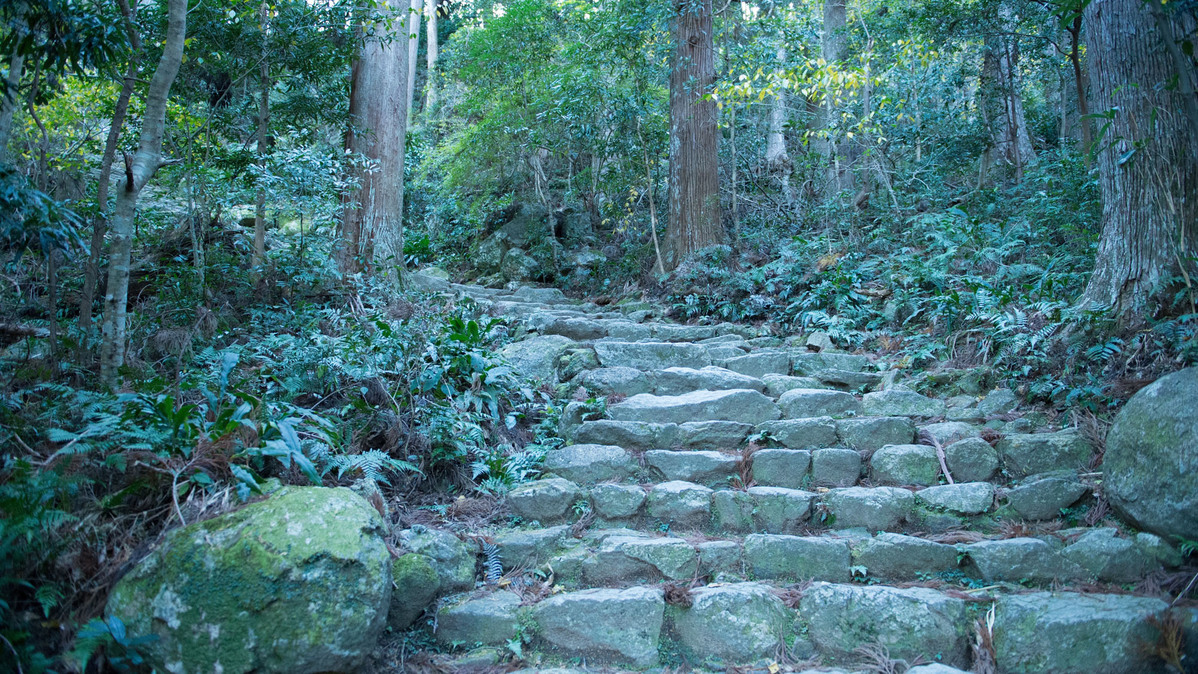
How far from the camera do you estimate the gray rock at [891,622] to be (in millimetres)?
2689

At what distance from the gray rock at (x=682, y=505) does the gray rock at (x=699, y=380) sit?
1547 millimetres

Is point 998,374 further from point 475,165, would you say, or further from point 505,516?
point 475,165

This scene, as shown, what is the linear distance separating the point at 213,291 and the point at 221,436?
12.1ft

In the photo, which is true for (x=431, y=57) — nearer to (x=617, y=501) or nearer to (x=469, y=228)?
(x=469, y=228)

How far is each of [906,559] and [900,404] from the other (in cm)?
168

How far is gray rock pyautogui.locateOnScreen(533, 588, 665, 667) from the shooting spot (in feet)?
9.15

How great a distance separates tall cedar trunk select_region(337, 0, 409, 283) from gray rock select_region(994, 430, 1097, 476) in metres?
5.96

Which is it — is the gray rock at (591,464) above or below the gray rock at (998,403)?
below

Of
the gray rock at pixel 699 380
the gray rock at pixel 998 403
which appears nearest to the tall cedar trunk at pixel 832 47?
the gray rock at pixel 699 380

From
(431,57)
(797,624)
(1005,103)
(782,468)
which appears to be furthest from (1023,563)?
(431,57)

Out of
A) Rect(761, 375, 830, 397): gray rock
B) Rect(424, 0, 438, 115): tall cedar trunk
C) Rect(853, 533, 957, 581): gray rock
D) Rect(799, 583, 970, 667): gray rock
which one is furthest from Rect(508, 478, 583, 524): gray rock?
Rect(424, 0, 438, 115): tall cedar trunk

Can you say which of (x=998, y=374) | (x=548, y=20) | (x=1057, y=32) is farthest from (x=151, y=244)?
A: (x=1057, y=32)

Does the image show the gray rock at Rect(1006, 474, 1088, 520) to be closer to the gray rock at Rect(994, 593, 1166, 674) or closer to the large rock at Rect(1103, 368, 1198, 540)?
the large rock at Rect(1103, 368, 1198, 540)

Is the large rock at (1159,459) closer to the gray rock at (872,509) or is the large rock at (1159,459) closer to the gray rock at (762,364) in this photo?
the gray rock at (872,509)
